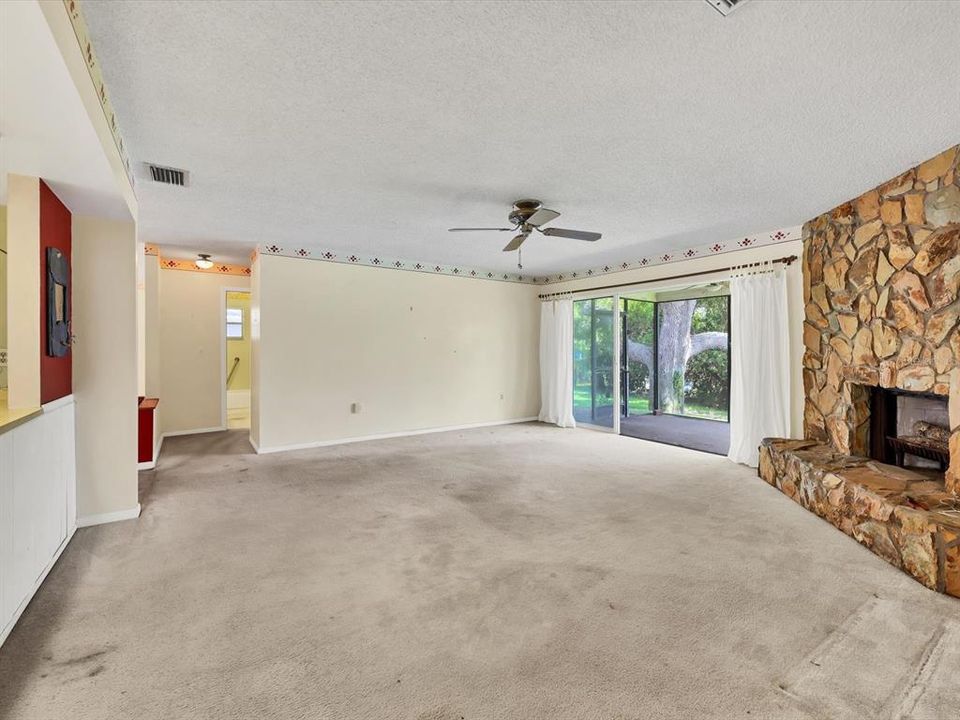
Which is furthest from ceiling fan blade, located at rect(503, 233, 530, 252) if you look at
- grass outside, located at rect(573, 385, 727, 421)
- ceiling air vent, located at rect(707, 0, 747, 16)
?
grass outside, located at rect(573, 385, 727, 421)

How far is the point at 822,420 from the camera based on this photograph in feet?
13.6

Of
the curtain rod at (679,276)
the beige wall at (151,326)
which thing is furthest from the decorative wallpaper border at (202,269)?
the curtain rod at (679,276)

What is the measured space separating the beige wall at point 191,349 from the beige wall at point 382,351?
139cm

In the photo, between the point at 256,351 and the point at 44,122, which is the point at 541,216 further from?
the point at 256,351

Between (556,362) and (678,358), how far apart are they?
2935mm

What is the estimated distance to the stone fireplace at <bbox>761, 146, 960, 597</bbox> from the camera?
270cm

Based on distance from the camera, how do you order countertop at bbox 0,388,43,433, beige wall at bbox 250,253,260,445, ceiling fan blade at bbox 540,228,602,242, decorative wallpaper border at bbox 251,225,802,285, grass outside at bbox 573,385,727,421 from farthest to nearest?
grass outside at bbox 573,385,727,421
beige wall at bbox 250,253,260,445
decorative wallpaper border at bbox 251,225,802,285
ceiling fan blade at bbox 540,228,602,242
countertop at bbox 0,388,43,433

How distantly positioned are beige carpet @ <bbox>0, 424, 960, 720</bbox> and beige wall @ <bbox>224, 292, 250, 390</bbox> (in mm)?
5938

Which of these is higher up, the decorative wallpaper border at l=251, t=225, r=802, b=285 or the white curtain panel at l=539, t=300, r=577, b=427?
the decorative wallpaper border at l=251, t=225, r=802, b=285

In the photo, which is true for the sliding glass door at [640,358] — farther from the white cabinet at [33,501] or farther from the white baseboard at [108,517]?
the white cabinet at [33,501]

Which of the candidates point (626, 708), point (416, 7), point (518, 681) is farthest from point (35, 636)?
point (416, 7)

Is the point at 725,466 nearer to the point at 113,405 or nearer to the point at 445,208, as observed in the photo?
the point at 445,208

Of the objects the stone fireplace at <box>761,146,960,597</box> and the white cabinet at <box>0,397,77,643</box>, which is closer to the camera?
the white cabinet at <box>0,397,77,643</box>

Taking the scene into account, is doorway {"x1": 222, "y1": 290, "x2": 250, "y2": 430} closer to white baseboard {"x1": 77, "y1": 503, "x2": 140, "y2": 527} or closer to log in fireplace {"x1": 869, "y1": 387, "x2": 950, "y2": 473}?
white baseboard {"x1": 77, "y1": 503, "x2": 140, "y2": 527}
